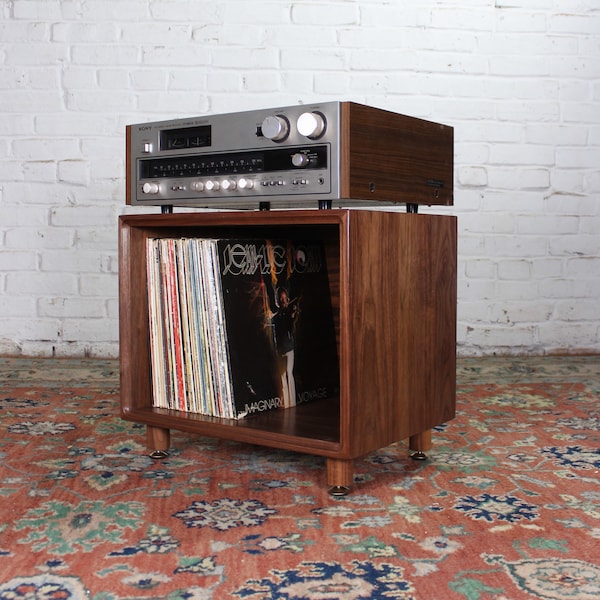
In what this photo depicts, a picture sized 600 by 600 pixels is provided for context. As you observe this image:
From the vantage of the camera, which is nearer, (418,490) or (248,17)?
(418,490)

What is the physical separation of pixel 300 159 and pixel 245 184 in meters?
0.12

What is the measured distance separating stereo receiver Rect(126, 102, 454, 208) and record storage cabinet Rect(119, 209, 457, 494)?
0.04m

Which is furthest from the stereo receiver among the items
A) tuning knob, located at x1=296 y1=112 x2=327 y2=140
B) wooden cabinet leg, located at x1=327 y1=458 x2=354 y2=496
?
wooden cabinet leg, located at x1=327 y1=458 x2=354 y2=496

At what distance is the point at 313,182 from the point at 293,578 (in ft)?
1.88

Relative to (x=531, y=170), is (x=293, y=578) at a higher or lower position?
lower

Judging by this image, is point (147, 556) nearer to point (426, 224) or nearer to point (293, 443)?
point (293, 443)

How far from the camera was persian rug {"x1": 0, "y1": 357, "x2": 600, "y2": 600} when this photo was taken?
0.97 metres

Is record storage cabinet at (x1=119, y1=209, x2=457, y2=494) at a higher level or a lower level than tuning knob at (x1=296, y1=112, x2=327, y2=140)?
lower

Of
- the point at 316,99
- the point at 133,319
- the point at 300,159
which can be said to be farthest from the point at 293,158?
the point at 316,99

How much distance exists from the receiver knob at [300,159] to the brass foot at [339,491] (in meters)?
0.50

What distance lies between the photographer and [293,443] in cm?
131

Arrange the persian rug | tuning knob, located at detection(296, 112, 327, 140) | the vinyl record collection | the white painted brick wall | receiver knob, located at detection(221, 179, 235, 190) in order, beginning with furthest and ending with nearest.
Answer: the white painted brick wall, the vinyl record collection, receiver knob, located at detection(221, 179, 235, 190), tuning knob, located at detection(296, 112, 327, 140), the persian rug

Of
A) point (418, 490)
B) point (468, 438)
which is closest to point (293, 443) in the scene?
point (418, 490)

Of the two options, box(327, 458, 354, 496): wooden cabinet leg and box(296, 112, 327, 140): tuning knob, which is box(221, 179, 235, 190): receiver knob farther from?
box(327, 458, 354, 496): wooden cabinet leg
